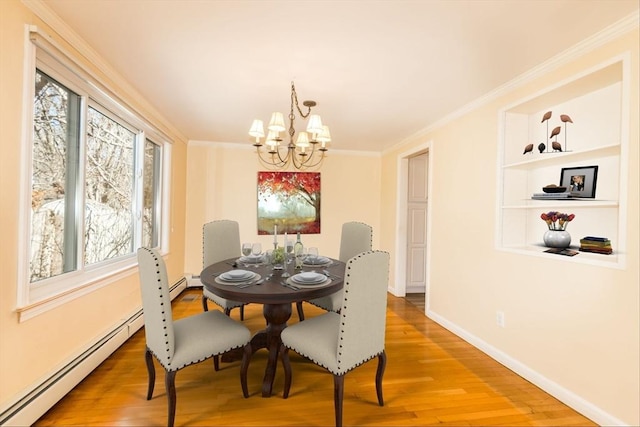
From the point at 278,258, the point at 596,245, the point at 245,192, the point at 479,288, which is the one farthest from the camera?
the point at 245,192

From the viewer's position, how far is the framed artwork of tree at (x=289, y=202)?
4.70 metres

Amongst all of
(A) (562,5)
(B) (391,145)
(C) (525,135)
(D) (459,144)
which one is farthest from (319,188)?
(A) (562,5)

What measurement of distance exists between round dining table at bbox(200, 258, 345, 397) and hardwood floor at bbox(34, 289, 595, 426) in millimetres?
186

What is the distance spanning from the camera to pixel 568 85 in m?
2.02

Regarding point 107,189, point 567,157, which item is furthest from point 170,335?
point 567,157

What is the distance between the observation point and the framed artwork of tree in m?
4.70

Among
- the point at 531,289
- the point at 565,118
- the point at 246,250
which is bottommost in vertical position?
the point at 531,289

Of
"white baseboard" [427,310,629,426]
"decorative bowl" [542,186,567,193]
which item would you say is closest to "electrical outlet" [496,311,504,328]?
"white baseboard" [427,310,629,426]

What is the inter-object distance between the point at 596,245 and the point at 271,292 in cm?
214

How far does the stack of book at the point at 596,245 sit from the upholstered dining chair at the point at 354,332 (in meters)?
1.42

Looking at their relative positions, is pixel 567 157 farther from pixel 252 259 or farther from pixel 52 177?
pixel 52 177

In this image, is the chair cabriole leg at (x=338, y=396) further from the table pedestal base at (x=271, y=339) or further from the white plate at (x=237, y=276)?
the white plate at (x=237, y=276)

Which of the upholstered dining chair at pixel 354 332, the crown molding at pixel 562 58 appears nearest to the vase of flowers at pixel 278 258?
the upholstered dining chair at pixel 354 332

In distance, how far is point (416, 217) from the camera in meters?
4.58
